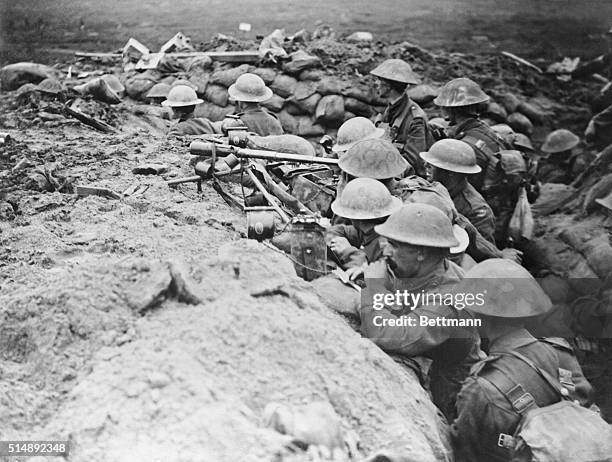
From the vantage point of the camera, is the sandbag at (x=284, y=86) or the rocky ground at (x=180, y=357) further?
the sandbag at (x=284, y=86)

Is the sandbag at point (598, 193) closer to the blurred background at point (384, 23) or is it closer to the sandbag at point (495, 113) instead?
the sandbag at point (495, 113)

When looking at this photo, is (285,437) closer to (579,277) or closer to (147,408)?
(147,408)

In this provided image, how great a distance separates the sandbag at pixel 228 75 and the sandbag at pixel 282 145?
10.8 ft

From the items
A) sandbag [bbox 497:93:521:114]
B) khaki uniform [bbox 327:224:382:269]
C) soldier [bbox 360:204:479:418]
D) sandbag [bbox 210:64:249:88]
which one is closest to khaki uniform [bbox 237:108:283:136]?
sandbag [bbox 210:64:249:88]

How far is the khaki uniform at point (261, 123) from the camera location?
6219mm

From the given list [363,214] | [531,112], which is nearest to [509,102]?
[531,112]

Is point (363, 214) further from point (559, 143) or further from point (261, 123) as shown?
point (559, 143)

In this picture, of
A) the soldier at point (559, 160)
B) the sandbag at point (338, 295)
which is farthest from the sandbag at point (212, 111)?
the sandbag at point (338, 295)

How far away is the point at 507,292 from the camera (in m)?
2.85

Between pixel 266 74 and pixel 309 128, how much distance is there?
0.97 meters

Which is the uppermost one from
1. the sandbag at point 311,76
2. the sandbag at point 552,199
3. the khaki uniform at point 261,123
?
the khaki uniform at point 261,123

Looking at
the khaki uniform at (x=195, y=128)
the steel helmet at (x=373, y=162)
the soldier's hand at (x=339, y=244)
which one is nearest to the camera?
the soldier's hand at (x=339, y=244)

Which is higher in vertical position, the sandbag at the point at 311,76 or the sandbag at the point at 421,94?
the sandbag at the point at 311,76

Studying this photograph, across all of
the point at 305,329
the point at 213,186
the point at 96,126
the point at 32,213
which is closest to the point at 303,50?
the point at 96,126
